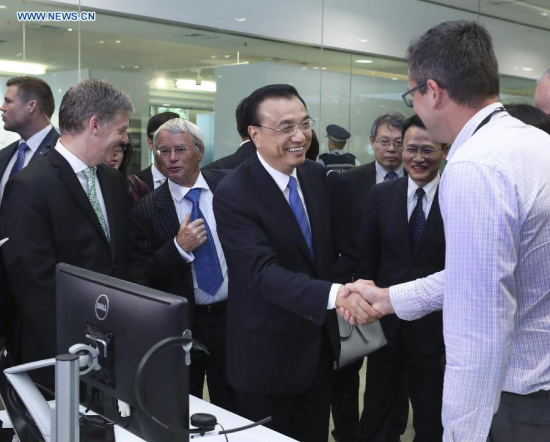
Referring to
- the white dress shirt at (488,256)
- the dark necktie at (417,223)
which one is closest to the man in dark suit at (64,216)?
the dark necktie at (417,223)

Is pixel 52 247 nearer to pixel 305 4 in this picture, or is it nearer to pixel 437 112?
pixel 437 112

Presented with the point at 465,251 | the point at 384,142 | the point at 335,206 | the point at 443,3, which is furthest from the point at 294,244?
the point at 443,3

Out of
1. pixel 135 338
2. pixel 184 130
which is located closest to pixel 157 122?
pixel 184 130

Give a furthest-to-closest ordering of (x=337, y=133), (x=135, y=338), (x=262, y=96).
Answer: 1. (x=337, y=133)
2. (x=262, y=96)
3. (x=135, y=338)

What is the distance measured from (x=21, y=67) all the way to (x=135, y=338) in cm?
435

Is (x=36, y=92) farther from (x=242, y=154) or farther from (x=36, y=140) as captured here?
(x=242, y=154)

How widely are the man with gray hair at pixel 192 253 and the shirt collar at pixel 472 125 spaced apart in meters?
1.67

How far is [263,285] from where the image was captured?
2.50m

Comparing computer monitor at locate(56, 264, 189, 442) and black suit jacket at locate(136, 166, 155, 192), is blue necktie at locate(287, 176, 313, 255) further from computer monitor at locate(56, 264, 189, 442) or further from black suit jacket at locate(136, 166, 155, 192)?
black suit jacket at locate(136, 166, 155, 192)

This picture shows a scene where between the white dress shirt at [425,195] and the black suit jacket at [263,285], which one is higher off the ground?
the white dress shirt at [425,195]

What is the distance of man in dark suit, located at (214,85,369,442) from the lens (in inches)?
101

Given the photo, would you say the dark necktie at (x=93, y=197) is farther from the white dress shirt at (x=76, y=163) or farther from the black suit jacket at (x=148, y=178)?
the black suit jacket at (x=148, y=178)

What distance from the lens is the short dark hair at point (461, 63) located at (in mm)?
1713

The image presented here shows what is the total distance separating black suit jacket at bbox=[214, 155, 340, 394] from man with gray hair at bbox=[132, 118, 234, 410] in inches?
21.0
